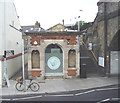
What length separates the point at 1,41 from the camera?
43.5ft

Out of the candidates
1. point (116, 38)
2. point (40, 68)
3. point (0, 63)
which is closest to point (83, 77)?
point (40, 68)

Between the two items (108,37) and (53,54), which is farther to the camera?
(108,37)

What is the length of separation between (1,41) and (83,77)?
9.19 meters

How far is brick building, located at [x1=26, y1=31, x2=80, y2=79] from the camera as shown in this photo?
45.1 ft

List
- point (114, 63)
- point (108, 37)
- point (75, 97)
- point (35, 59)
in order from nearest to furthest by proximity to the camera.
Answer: point (75, 97) < point (35, 59) < point (108, 37) < point (114, 63)

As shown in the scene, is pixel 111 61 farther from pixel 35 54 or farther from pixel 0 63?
pixel 0 63

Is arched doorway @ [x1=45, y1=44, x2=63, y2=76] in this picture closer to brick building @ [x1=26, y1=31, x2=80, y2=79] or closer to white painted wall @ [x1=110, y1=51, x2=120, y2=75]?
brick building @ [x1=26, y1=31, x2=80, y2=79]

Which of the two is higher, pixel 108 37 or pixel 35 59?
pixel 108 37

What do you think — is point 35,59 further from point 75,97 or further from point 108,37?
point 108,37

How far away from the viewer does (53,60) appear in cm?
1420

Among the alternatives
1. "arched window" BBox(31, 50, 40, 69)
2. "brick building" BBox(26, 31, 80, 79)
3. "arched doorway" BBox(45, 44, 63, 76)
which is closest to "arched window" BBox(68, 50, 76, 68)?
"brick building" BBox(26, 31, 80, 79)

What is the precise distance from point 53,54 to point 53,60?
2.09 ft

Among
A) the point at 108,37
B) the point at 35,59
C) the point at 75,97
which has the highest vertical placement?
the point at 108,37

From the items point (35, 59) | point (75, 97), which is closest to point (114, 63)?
point (75, 97)
